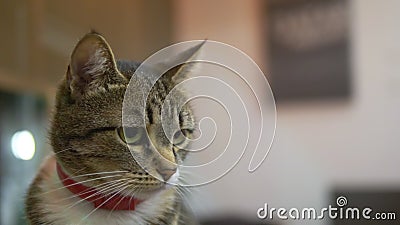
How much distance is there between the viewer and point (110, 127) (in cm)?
40

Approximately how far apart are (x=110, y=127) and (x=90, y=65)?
0.05 m

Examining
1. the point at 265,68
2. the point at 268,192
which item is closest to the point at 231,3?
the point at 265,68

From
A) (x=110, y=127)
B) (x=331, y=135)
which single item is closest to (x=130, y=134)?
(x=110, y=127)

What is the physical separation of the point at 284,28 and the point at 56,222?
1.27 ft

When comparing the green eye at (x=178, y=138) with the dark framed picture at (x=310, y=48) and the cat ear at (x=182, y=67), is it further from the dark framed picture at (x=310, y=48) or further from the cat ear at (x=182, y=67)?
the dark framed picture at (x=310, y=48)

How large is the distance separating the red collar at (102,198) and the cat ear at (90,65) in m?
0.07

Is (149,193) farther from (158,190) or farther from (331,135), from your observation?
(331,135)

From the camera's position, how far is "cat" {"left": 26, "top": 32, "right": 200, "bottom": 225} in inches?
15.7

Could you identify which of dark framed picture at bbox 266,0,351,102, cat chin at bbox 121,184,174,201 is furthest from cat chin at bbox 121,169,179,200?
dark framed picture at bbox 266,0,351,102

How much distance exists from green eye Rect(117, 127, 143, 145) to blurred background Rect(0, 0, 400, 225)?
0.07m

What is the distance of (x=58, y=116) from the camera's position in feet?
1.39

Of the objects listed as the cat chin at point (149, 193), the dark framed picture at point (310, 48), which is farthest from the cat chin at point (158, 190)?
the dark framed picture at point (310, 48)

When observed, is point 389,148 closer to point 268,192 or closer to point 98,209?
point 268,192

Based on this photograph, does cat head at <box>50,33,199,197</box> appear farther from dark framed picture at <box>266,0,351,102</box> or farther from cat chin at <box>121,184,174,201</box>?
dark framed picture at <box>266,0,351,102</box>
